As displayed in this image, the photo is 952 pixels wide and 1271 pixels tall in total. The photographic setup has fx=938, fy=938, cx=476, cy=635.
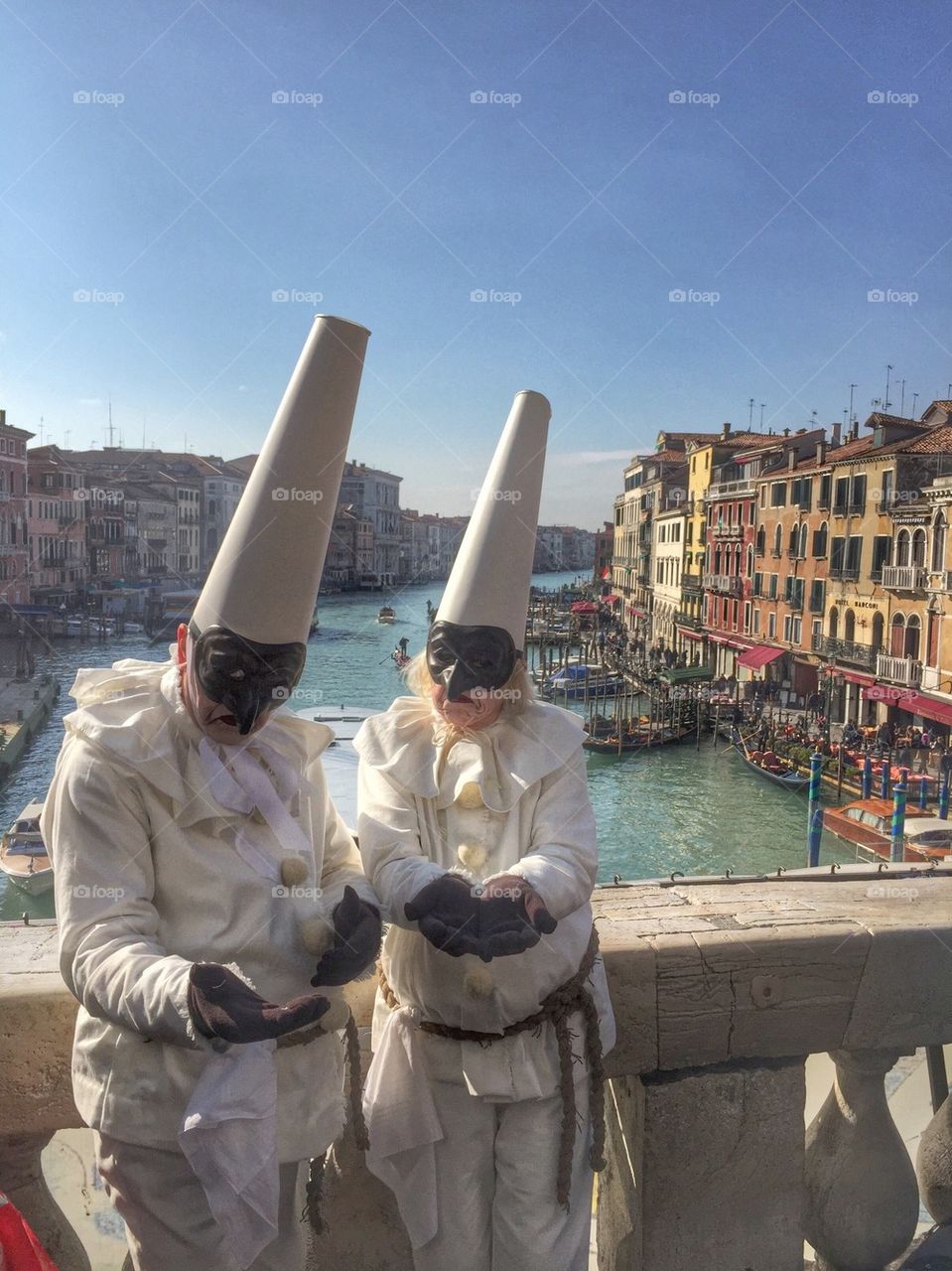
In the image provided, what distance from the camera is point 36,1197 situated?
1.68m

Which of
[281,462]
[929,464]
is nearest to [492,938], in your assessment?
[281,462]

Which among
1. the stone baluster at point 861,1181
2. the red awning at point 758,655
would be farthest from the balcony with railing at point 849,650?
the stone baluster at point 861,1181

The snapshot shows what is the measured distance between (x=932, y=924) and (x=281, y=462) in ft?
5.63

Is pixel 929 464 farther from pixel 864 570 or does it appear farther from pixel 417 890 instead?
pixel 417 890

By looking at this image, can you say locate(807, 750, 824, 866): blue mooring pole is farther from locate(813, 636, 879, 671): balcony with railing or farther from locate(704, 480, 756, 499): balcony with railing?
locate(704, 480, 756, 499): balcony with railing

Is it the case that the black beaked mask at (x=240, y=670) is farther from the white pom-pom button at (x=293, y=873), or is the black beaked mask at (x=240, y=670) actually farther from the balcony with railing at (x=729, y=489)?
the balcony with railing at (x=729, y=489)

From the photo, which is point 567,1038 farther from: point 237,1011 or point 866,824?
point 866,824

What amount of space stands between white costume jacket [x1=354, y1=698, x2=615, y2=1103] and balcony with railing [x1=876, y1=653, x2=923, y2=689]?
26562 mm

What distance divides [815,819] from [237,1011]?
2425cm

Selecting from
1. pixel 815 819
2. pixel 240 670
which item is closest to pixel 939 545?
pixel 815 819

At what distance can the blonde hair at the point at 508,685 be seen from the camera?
2014mm

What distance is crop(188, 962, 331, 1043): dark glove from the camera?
124cm

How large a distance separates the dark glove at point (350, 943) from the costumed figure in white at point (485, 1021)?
0.10 metres

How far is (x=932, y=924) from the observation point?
209 centimetres
